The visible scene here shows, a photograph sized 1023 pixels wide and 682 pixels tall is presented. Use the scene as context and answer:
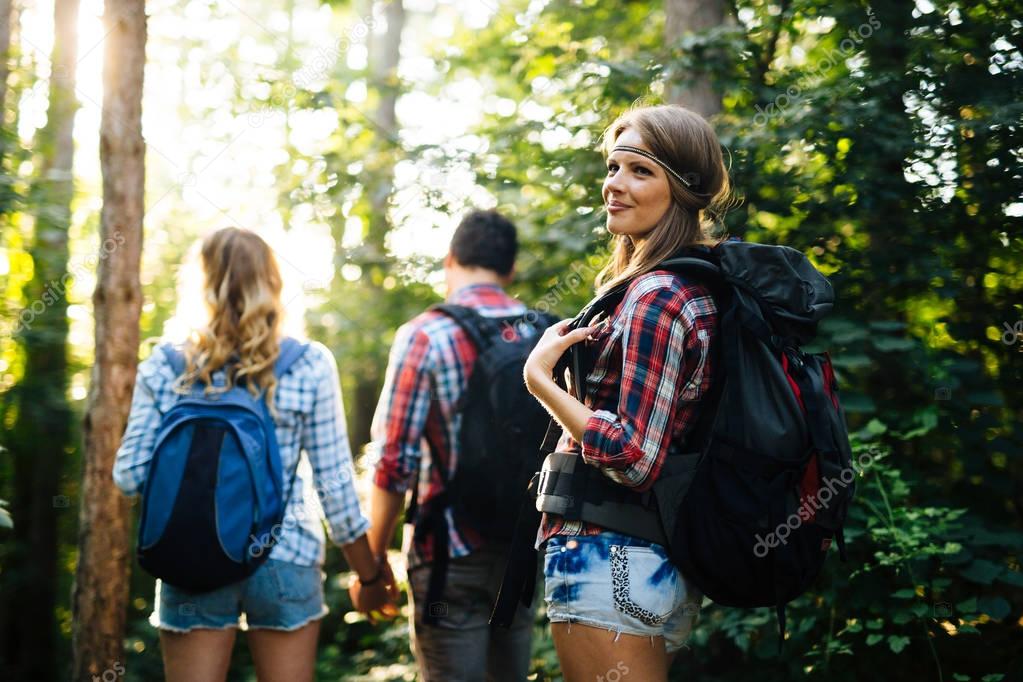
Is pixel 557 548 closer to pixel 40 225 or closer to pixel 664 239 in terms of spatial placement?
pixel 664 239

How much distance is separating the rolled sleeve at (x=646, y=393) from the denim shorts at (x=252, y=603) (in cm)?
118

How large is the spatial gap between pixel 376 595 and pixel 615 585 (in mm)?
1491

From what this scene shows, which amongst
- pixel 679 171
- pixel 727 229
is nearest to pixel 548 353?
pixel 679 171

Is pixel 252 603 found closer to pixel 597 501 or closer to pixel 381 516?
pixel 381 516

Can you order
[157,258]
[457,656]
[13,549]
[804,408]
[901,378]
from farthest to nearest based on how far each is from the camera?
[157,258], [13,549], [901,378], [457,656], [804,408]

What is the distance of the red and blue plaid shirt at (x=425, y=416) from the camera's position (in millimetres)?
3096

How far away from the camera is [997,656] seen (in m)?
3.39

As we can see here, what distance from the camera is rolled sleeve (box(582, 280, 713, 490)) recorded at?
1915mm

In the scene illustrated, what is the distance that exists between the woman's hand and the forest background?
112cm

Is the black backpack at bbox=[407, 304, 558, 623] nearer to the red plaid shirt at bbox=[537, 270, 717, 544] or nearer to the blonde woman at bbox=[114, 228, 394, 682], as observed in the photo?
the blonde woman at bbox=[114, 228, 394, 682]

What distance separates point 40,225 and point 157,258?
346cm

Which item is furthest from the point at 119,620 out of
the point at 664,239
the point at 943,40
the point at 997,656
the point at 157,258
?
the point at 157,258

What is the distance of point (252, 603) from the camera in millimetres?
2582

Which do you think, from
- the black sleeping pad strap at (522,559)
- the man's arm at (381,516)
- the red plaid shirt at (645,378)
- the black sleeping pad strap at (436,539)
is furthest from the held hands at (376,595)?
the red plaid shirt at (645,378)
